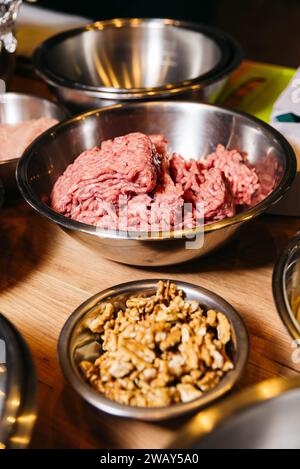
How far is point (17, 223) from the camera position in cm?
135

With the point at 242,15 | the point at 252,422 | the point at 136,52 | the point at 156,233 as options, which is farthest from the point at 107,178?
the point at 242,15

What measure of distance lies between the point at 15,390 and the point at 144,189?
0.49m

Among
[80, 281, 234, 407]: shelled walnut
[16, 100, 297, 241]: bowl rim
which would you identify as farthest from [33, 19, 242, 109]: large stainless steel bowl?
[80, 281, 234, 407]: shelled walnut

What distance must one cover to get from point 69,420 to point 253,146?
30.6 inches

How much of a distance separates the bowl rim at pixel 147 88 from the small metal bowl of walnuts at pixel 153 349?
660 millimetres

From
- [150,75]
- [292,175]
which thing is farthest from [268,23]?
[292,175]

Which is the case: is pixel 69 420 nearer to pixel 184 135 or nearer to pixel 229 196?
pixel 229 196

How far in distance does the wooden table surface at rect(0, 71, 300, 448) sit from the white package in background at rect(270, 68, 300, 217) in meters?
0.03

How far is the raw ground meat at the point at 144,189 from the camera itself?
1111mm

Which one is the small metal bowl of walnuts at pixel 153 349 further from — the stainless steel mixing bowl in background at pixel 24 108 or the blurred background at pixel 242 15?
the blurred background at pixel 242 15

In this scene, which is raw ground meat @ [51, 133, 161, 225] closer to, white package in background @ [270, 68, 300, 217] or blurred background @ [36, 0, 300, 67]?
white package in background @ [270, 68, 300, 217]

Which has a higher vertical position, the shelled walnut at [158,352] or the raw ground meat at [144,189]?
the raw ground meat at [144,189]

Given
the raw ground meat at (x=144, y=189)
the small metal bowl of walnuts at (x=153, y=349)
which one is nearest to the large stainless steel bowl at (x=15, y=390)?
the small metal bowl of walnuts at (x=153, y=349)

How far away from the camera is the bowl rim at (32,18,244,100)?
148cm
